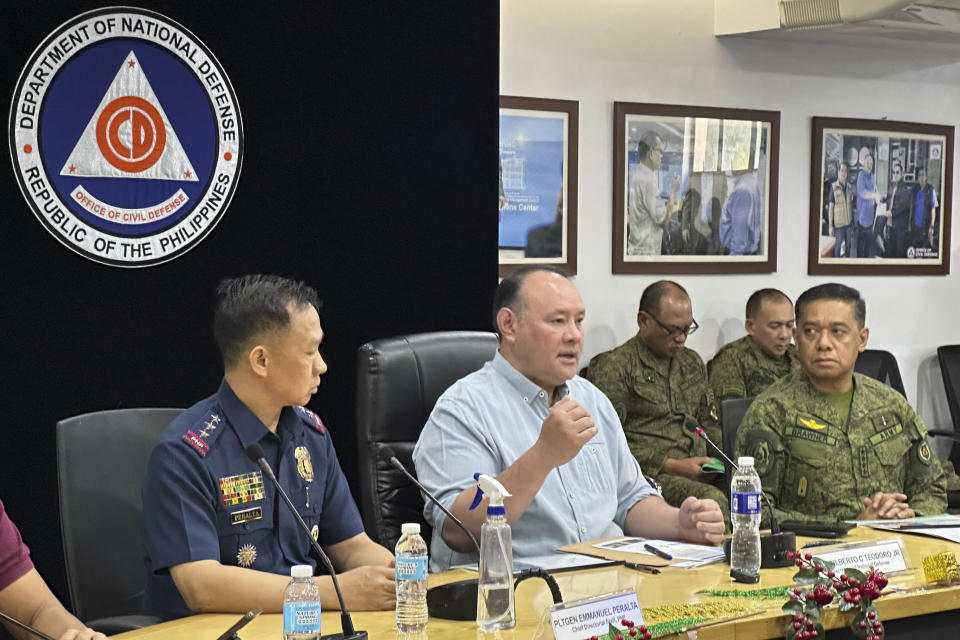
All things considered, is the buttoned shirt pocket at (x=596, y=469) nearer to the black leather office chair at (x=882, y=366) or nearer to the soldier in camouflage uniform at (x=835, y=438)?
the soldier in camouflage uniform at (x=835, y=438)

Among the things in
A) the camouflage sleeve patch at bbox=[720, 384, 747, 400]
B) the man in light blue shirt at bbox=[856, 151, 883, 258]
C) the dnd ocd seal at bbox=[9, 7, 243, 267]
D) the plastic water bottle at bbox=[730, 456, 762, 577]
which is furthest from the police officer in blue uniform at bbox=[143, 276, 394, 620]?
the man in light blue shirt at bbox=[856, 151, 883, 258]

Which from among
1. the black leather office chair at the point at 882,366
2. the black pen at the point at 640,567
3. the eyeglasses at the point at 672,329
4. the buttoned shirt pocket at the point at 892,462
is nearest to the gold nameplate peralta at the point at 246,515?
the black pen at the point at 640,567

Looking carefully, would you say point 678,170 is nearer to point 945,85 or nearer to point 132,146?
point 945,85

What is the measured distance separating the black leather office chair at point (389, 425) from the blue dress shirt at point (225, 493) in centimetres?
36

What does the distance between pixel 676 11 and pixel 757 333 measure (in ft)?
5.10

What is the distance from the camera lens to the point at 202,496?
2.05 meters

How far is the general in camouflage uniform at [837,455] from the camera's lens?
3.11 metres

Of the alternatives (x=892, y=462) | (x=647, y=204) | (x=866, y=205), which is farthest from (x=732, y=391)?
(x=892, y=462)

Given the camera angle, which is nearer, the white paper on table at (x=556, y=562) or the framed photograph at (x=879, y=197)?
the white paper on table at (x=556, y=562)

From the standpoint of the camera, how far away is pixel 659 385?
16.4 feet

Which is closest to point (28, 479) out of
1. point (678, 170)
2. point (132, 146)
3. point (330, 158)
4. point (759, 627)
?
point (132, 146)

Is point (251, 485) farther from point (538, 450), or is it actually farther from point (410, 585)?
point (538, 450)

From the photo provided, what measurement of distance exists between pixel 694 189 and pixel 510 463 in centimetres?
317

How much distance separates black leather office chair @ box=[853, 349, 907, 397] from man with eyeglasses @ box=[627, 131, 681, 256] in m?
1.22
